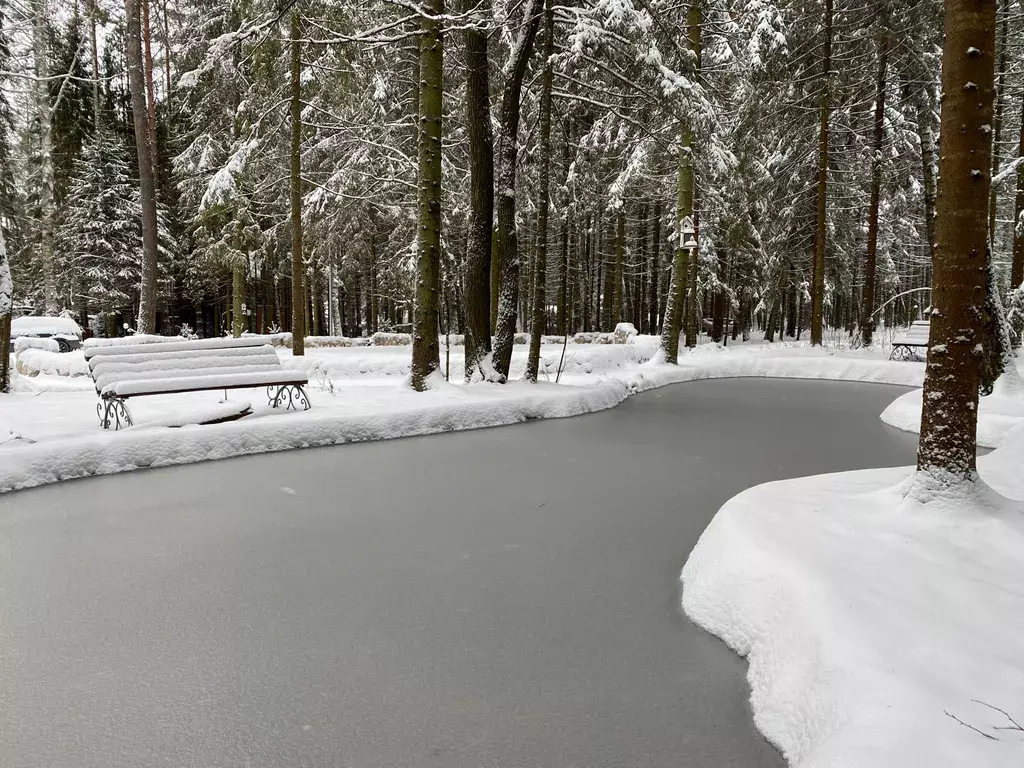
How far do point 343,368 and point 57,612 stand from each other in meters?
12.2

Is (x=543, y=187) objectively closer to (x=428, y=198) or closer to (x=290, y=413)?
(x=428, y=198)

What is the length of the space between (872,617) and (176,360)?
8.35 meters

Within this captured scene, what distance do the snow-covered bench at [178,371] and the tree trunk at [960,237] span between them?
24.7 feet

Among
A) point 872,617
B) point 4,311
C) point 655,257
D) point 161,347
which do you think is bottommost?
point 872,617

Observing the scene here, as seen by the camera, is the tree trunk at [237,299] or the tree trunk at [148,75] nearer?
the tree trunk at [148,75]

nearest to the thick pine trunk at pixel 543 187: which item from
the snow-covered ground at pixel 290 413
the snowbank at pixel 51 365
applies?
the snow-covered ground at pixel 290 413

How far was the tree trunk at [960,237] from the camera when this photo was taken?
3949 mm

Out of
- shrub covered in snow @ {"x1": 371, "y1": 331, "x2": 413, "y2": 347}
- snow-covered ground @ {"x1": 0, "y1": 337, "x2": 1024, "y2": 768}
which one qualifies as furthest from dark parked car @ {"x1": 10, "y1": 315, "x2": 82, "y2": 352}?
snow-covered ground @ {"x1": 0, "y1": 337, "x2": 1024, "y2": 768}

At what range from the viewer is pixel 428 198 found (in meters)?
10.4

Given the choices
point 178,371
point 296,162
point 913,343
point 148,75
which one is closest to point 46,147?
point 148,75

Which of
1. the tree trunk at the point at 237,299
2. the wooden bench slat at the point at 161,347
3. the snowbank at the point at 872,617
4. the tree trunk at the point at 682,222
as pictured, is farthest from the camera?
the tree trunk at the point at 237,299

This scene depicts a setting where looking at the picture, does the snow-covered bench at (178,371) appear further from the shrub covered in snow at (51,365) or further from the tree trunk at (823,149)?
the tree trunk at (823,149)

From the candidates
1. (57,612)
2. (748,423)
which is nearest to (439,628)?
(57,612)

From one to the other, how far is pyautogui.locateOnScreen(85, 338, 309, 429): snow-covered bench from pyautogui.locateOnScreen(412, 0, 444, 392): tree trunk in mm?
2139
